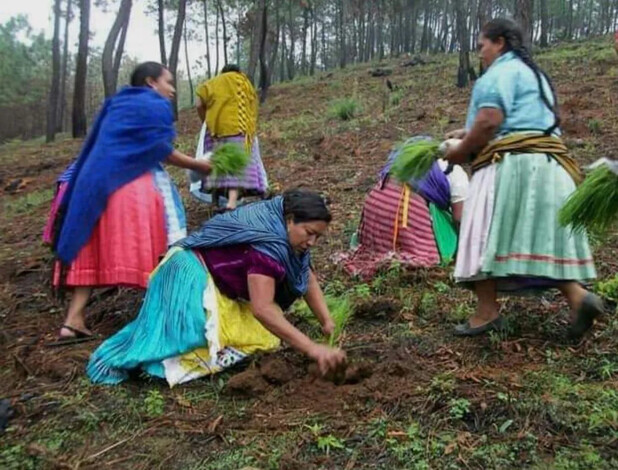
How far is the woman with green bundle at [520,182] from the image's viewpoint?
2877mm

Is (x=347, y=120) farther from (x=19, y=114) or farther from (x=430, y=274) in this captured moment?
(x=19, y=114)

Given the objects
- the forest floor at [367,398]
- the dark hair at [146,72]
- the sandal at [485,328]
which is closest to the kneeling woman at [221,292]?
the forest floor at [367,398]

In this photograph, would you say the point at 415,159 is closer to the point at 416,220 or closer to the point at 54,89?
the point at 416,220

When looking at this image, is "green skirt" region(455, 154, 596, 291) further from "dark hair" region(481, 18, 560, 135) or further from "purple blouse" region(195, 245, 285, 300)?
"purple blouse" region(195, 245, 285, 300)

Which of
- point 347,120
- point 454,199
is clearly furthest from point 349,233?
point 347,120

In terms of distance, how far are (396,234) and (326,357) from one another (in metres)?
1.93

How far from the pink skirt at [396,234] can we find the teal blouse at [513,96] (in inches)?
52.3

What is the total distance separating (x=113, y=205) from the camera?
3404 millimetres

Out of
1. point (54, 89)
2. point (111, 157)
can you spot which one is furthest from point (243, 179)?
point (54, 89)

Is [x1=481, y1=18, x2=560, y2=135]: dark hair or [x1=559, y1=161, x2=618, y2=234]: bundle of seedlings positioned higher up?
[x1=481, y1=18, x2=560, y2=135]: dark hair

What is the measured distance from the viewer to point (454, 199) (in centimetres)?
433

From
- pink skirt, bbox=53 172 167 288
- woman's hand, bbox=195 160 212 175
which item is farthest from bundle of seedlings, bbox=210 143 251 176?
pink skirt, bbox=53 172 167 288

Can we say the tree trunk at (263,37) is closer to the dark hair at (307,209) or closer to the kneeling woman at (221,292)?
the kneeling woman at (221,292)

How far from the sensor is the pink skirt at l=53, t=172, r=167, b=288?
3.39m
